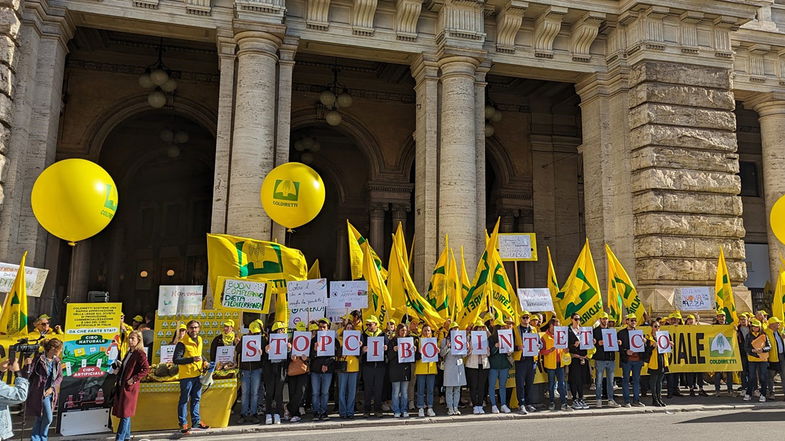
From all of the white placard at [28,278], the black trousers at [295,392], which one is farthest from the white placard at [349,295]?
the white placard at [28,278]

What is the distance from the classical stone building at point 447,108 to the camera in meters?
14.2

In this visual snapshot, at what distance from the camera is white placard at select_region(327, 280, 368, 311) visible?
1235cm

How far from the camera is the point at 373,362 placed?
37.9 ft

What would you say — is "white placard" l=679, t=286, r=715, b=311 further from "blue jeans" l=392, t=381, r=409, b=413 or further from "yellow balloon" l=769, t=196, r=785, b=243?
"blue jeans" l=392, t=381, r=409, b=413

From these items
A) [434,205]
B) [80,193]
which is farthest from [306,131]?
[80,193]

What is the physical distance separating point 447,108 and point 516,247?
4136 mm

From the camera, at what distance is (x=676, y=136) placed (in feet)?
54.7

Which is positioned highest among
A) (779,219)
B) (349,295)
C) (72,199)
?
(779,219)

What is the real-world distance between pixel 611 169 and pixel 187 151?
17518 millimetres

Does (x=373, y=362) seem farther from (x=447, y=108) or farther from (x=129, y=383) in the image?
(x=447, y=108)

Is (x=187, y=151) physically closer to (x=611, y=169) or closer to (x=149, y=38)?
(x=149, y=38)

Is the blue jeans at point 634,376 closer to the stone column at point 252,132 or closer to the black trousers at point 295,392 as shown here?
the black trousers at point 295,392

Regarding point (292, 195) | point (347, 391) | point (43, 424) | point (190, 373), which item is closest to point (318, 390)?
point (347, 391)

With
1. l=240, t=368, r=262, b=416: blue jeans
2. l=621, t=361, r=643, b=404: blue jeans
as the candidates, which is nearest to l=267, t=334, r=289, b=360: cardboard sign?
l=240, t=368, r=262, b=416: blue jeans
